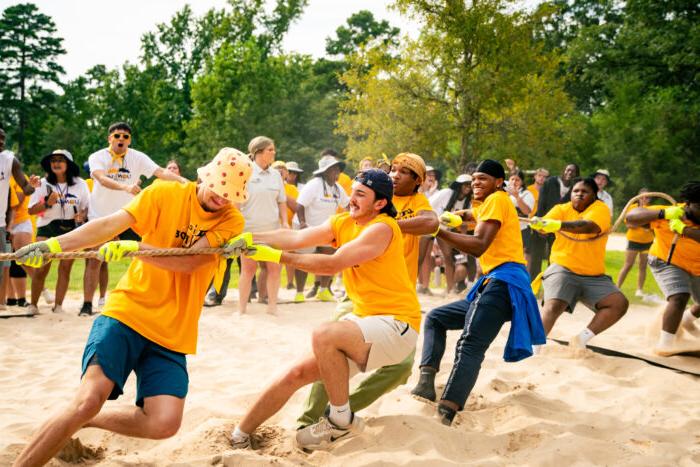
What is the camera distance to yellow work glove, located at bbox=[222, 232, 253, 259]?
345 cm

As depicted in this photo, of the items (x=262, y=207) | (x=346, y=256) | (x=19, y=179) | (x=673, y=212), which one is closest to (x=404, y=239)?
(x=346, y=256)

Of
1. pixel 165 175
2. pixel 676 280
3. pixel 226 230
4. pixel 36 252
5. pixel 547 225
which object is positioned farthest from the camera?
pixel 165 175

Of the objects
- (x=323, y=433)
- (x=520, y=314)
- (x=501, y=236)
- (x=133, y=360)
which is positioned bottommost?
(x=323, y=433)

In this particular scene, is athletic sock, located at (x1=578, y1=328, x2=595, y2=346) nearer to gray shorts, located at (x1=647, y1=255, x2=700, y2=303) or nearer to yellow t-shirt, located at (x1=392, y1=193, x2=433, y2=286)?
gray shorts, located at (x1=647, y1=255, x2=700, y2=303)

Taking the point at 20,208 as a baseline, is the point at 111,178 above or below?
above

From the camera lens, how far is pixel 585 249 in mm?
6094

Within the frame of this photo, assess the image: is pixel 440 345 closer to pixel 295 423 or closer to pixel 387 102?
pixel 295 423

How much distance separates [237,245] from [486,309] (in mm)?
1862

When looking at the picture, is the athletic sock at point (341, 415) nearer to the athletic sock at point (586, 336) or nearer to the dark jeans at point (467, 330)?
the dark jeans at point (467, 330)

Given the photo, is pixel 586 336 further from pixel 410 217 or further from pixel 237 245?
pixel 237 245

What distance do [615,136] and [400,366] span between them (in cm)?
2946

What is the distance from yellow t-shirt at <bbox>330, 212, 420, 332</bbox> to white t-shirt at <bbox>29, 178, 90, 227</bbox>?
201 inches

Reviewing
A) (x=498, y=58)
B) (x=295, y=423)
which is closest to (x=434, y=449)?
(x=295, y=423)

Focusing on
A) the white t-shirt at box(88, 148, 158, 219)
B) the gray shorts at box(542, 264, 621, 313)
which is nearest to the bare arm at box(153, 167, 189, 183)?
the white t-shirt at box(88, 148, 158, 219)
